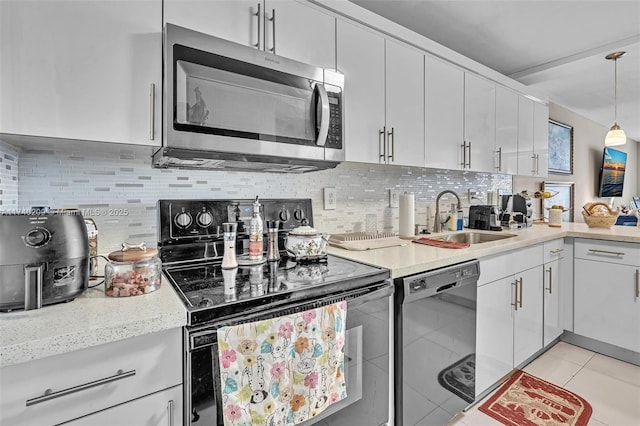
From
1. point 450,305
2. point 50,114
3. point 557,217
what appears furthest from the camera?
point 557,217

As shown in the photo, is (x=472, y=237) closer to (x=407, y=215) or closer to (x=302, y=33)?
(x=407, y=215)

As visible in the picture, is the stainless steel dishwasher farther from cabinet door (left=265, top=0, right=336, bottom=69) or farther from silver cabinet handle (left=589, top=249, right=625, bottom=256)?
silver cabinet handle (left=589, top=249, right=625, bottom=256)

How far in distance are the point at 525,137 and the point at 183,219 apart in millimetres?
2932

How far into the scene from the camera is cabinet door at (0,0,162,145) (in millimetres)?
879

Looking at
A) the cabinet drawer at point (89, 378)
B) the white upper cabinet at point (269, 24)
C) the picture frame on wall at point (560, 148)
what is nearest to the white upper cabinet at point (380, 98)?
the white upper cabinet at point (269, 24)

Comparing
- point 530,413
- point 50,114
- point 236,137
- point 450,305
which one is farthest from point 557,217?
point 50,114

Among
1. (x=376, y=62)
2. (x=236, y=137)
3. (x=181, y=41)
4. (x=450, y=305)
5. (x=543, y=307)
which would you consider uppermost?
(x=376, y=62)

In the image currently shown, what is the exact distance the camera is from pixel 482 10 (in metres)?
2.02

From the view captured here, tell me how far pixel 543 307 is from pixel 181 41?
2767 mm

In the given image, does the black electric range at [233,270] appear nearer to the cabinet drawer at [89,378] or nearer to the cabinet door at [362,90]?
the cabinet drawer at [89,378]

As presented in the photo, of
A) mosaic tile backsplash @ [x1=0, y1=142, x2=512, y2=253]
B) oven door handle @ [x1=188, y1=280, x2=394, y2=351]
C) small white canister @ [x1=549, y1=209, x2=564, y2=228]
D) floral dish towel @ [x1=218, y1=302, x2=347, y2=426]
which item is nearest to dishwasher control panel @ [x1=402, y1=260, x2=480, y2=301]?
oven door handle @ [x1=188, y1=280, x2=394, y2=351]

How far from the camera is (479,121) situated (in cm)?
234

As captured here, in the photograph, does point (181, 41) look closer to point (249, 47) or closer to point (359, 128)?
point (249, 47)

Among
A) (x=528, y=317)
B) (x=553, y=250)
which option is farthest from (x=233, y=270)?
(x=553, y=250)
